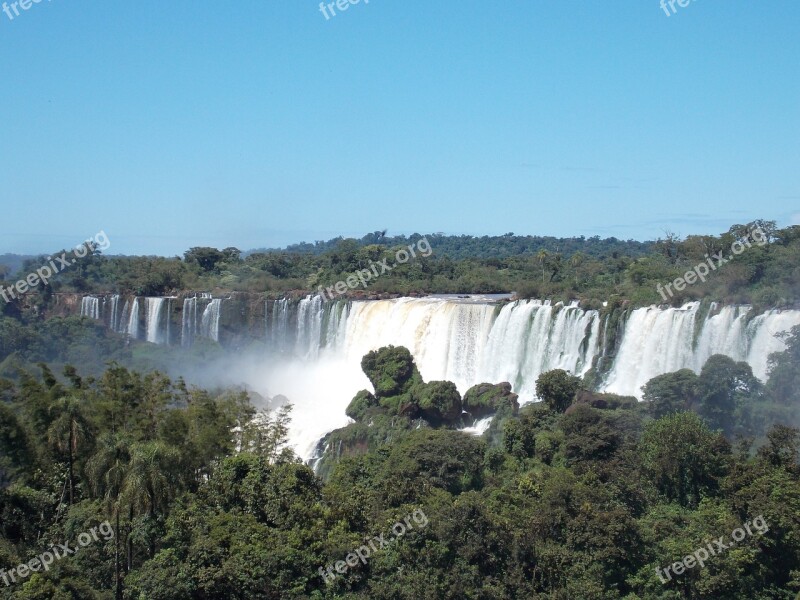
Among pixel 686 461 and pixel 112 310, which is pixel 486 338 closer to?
pixel 686 461

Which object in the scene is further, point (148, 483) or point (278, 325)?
point (278, 325)

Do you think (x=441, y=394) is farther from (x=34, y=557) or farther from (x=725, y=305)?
(x=34, y=557)

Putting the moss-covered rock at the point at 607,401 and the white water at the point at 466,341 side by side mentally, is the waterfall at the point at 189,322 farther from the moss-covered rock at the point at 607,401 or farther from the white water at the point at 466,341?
the moss-covered rock at the point at 607,401

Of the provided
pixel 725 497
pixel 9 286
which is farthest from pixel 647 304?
pixel 9 286

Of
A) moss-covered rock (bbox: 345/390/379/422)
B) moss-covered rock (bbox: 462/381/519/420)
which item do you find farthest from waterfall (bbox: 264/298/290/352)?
moss-covered rock (bbox: 462/381/519/420)

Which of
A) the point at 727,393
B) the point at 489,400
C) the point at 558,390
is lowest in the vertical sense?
the point at 489,400

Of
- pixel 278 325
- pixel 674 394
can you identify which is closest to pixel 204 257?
pixel 278 325
